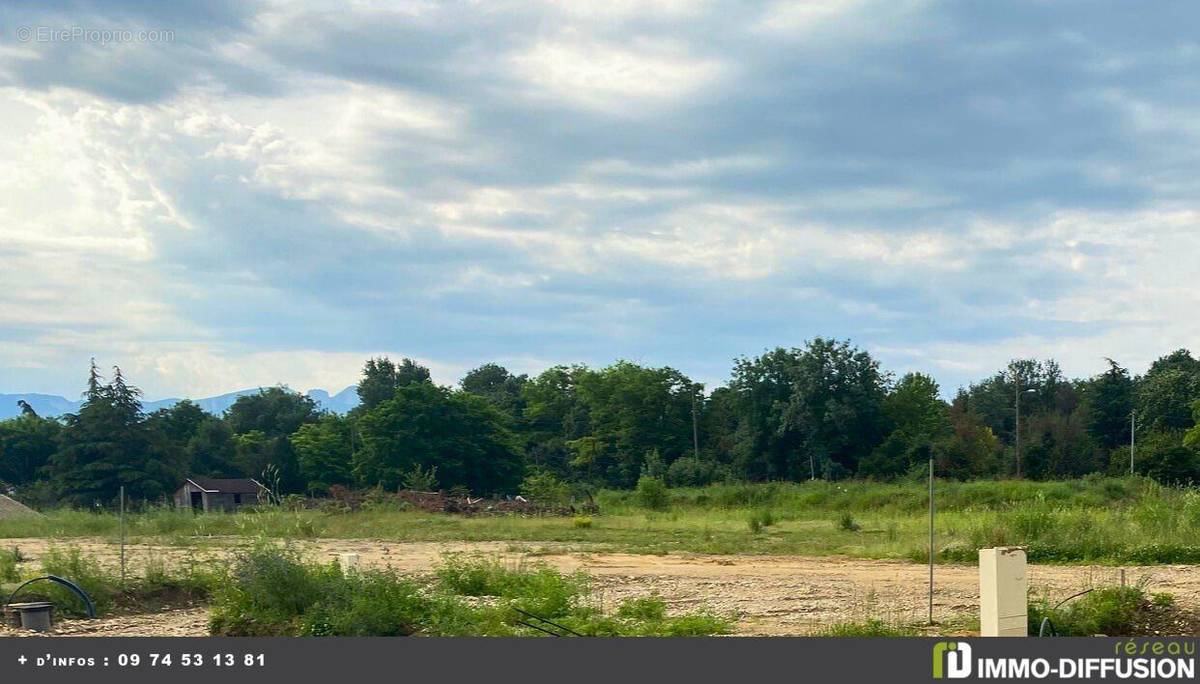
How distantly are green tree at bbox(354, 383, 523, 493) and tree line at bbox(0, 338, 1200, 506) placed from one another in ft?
0.31

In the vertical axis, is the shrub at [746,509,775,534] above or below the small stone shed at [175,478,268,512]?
above

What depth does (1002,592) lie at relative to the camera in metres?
9.73

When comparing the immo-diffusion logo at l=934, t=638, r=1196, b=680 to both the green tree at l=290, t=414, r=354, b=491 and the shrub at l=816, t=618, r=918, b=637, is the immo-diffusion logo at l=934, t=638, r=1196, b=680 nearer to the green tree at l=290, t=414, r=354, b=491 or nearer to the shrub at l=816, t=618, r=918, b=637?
the shrub at l=816, t=618, r=918, b=637

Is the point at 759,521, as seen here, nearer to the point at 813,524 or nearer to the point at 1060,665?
the point at 813,524

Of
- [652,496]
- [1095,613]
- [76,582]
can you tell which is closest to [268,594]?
[76,582]

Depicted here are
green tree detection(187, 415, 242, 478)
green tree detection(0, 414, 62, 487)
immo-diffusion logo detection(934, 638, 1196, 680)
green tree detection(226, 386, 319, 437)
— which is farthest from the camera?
green tree detection(226, 386, 319, 437)

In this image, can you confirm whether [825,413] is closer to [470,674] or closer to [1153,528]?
[1153,528]

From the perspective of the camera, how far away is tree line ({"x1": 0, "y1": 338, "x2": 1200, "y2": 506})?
216ft

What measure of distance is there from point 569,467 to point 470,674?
273ft

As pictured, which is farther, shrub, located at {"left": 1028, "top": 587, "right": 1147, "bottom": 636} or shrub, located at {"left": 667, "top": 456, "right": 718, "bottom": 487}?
shrub, located at {"left": 667, "top": 456, "right": 718, "bottom": 487}

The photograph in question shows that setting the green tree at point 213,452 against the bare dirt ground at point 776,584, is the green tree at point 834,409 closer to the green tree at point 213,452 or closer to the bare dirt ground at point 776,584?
the green tree at point 213,452

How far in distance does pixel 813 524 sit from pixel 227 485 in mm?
48253

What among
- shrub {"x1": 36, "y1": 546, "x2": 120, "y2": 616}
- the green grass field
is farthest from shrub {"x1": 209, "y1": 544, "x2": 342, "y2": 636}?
shrub {"x1": 36, "y1": 546, "x2": 120, "y2": 616}

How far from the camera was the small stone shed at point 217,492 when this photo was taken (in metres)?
69.9
